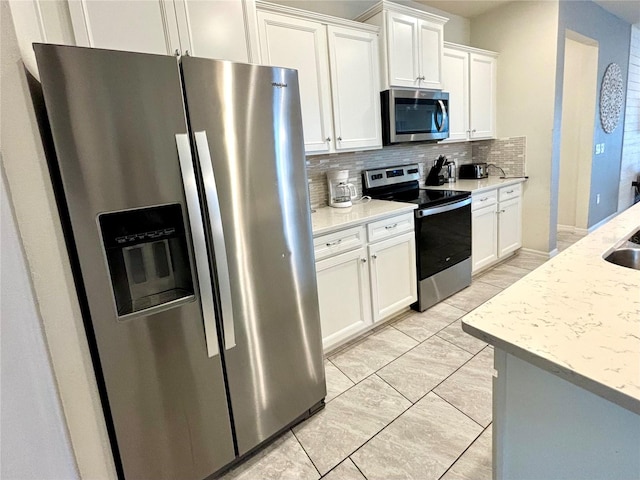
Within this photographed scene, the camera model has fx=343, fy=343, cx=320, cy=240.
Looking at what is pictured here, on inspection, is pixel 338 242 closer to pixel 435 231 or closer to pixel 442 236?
pixel 435 231

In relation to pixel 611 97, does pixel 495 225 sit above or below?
below

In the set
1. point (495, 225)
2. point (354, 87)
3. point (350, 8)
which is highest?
point (350, 8)

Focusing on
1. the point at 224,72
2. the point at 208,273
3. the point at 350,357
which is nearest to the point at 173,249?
the point at 208,273

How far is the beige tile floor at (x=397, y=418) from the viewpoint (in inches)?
58.9

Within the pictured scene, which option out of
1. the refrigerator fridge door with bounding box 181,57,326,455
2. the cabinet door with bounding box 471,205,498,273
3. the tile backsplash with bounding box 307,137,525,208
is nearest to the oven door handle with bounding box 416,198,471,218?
the cabinet door with bounding box 471,205,498,273

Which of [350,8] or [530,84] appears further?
[530,84]

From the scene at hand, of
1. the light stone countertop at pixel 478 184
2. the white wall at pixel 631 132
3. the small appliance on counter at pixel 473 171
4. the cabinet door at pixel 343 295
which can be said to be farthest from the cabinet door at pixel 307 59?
the white wall at pixel 631 132

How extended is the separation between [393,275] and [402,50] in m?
1.83

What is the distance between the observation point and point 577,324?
2.68 ft

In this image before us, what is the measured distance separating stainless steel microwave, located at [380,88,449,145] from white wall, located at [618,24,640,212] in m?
3.95

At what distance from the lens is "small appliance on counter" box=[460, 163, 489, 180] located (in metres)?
3.89

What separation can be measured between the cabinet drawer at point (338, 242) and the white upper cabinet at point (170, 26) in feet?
3.57

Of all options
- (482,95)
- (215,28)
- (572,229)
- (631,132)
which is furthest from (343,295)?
(631,132)

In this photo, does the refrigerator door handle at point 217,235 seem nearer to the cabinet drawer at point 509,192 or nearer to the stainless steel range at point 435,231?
the stainless steel range at point 435,231
